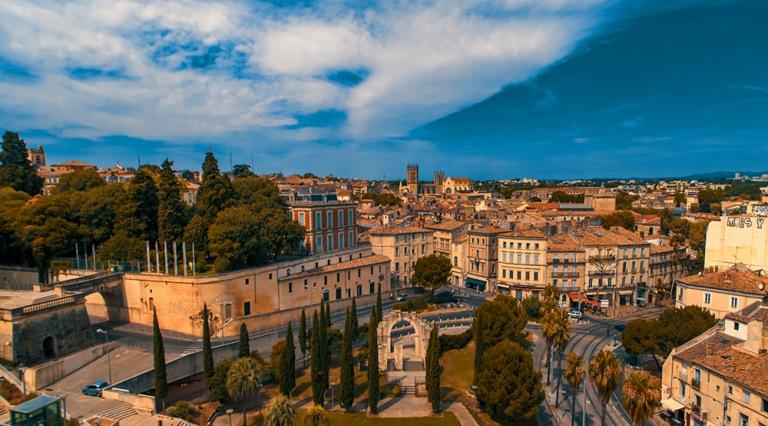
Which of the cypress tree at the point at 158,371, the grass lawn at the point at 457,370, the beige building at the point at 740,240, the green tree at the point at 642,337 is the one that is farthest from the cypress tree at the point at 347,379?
the beige building at the point at 740,240

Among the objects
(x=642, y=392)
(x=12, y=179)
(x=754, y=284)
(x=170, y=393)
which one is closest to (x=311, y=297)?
(x=170, y=393)

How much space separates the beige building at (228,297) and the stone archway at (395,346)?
16.6 m

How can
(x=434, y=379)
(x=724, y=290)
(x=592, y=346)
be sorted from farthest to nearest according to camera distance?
1. (x=592, y=346)
2. (x=724, y=290)
3. (x=434, y=379)

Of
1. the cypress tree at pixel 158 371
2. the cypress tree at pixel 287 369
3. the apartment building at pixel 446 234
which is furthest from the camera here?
the apartment building at pixel 446 234

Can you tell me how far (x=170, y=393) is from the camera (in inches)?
1809

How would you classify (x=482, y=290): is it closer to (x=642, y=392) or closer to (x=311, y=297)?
(x=311, y=297)

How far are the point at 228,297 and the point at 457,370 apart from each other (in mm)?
29379

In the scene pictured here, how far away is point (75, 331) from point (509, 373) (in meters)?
45.3

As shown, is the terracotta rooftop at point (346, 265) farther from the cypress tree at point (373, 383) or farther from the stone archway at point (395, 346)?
the cypress tree at point (373, 383)

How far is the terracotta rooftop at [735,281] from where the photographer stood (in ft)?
173

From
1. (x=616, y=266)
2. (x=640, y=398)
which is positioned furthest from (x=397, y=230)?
(x=640, y=398)

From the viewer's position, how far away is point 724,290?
53875mm

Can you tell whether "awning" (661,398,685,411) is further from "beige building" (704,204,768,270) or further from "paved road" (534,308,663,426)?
"beige building" (704,204,768,270)

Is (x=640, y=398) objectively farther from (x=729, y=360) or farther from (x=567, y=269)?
(x=567, y=269)
